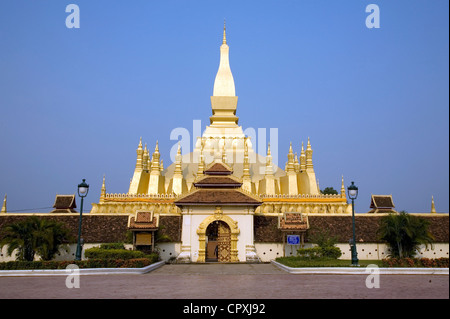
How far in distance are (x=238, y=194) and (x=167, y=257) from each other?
5.71m

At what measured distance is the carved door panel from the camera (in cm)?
2733

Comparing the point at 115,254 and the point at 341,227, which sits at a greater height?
the point at 341,227

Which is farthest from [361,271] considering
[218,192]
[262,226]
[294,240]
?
[218,192]

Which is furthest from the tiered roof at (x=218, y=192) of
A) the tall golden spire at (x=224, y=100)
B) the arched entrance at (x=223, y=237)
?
the tall golden spire at (x=224, y=100)

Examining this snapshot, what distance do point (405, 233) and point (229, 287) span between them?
49.8 feet

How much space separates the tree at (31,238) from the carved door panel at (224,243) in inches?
354

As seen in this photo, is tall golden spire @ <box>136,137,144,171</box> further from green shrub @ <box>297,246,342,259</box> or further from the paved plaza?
the paved plaza

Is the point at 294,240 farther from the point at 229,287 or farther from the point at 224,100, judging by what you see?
the point at 224,100

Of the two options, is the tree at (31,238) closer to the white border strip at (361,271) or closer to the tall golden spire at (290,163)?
the white border strip at (361,271)

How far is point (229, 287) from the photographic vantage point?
46.3 feet

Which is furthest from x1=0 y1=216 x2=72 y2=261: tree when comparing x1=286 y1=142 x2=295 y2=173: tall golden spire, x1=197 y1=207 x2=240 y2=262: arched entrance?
x1=286 y1=142 x2=295 y2=173: tall golden spire

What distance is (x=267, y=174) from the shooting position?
41125 millimetres

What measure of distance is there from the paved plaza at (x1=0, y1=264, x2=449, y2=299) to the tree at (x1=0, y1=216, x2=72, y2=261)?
638 cm
